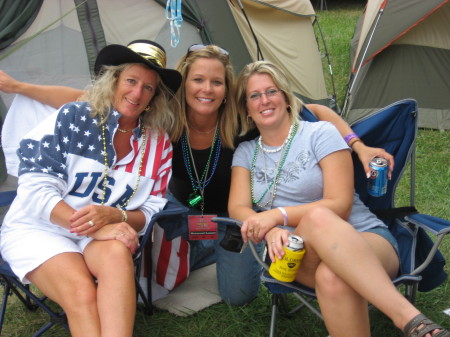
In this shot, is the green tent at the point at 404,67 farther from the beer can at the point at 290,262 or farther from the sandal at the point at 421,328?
the sandal at the point at 421,328

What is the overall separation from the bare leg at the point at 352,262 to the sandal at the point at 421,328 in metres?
0.02

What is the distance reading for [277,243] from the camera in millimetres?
1781

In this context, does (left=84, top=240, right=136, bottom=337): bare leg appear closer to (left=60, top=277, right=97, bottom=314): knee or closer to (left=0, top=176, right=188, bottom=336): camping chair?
(left=60, top=277, right=97, bottom=314): knee

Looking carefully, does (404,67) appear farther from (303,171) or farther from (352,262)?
(352,262)

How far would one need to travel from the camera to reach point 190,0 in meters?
3.83

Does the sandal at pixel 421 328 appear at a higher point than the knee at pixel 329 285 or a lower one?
lower

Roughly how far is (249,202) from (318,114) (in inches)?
22.8

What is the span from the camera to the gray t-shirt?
2.08 m

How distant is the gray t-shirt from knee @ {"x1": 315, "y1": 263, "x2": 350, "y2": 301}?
1.37 feet

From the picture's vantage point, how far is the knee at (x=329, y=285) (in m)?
1.67

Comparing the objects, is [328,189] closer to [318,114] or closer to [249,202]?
[249,202]

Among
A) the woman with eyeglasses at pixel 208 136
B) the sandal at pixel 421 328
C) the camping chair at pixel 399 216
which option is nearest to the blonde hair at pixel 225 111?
the woman with eyeglasses at pixel 208 136

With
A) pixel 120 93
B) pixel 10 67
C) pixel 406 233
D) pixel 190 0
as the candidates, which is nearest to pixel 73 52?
pixel 10 67


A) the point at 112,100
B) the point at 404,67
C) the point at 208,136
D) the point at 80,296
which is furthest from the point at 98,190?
the point at 404,67
